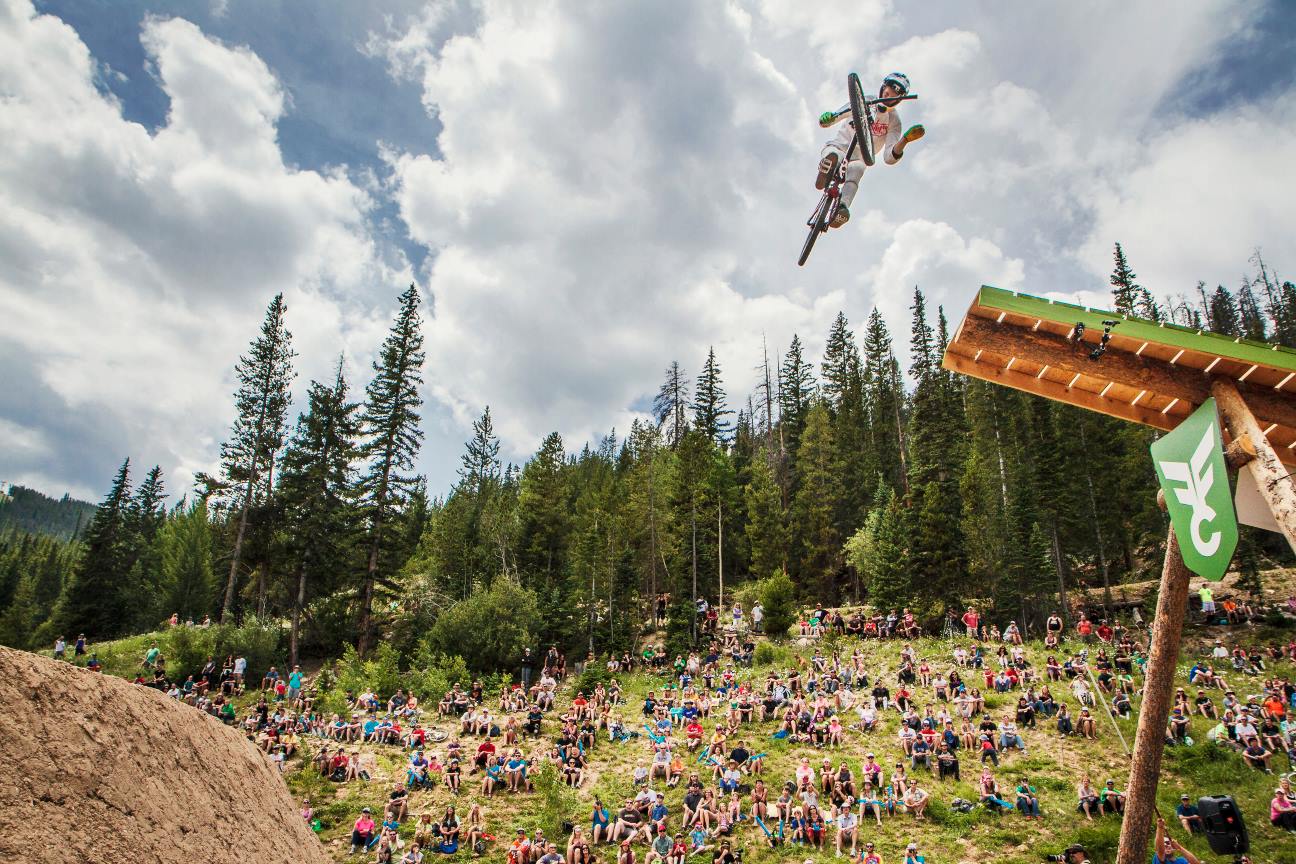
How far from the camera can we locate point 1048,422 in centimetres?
3522

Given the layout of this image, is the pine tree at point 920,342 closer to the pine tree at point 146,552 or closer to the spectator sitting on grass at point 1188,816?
the spectator sitting on grass at point 1188,816

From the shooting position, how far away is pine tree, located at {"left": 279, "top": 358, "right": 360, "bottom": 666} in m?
30.6

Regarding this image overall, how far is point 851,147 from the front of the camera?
23.6 ft

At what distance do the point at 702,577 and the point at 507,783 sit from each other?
2419 cm

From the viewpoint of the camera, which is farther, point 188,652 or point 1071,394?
point 188,652

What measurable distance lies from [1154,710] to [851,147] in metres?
6.28

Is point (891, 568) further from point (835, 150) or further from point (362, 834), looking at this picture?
point (835, 150)

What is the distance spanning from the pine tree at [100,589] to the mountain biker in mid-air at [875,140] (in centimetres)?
5095

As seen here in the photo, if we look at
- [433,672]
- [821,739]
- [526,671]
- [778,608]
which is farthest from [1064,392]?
[778,608]

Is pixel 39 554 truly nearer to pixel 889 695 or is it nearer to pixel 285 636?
pixel 285 636


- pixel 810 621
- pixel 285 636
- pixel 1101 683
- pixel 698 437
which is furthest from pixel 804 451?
pixel 285 636

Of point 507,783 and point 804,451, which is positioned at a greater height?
point 804,451

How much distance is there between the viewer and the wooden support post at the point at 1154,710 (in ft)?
18.0

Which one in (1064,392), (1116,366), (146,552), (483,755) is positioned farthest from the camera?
(146,552)
